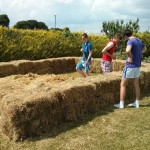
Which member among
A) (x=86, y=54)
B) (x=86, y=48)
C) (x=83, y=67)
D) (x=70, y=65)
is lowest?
(x=70, y=65)

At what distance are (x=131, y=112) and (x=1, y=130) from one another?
9.97 feet

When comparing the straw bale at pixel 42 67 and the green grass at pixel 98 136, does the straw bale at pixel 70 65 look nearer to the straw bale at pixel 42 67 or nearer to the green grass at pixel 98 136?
the straw bale at pixel 42 67

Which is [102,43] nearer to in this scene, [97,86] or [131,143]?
[97,86]

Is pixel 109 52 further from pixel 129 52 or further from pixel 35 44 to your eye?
pixel 35 44

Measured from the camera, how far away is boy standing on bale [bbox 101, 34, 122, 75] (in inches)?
438

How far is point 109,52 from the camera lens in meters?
11.7

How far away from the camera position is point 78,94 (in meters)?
8.67

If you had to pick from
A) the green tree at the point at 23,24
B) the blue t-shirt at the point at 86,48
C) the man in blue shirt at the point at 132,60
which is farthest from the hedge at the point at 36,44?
the green tree at the point at 23,24

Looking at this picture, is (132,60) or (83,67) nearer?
(132,60)

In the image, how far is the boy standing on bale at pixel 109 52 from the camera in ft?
36.5

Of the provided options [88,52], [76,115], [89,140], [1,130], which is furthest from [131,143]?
[88,52]

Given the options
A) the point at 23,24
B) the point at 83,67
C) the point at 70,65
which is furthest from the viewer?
the point at 23,24

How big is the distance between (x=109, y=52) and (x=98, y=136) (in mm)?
→ 4718

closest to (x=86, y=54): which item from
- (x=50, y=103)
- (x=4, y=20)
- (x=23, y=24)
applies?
(x=50, y=103)
